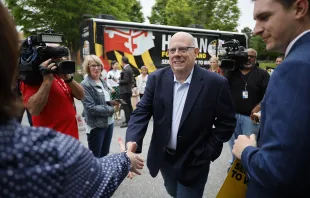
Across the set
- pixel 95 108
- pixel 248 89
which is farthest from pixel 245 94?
pixel 95 108

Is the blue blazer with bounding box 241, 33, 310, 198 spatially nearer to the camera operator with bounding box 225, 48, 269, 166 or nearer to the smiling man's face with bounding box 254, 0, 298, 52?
the smiling man's face with bounding box 254, 0, 298, 52

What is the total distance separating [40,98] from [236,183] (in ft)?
5.27

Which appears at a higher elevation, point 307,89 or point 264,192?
point 307,89

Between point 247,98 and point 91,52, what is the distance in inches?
233

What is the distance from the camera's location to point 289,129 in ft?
2.89

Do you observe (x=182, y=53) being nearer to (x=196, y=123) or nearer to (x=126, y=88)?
(x=196, y=123)

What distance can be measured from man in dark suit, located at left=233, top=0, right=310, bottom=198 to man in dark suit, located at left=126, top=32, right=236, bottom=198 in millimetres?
912

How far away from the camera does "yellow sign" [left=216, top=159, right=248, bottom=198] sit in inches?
54.7

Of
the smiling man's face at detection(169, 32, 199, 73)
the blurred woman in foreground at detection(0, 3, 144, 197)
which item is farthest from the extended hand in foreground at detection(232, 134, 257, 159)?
the smiling man's face at detection(169, 32, 199, 73)

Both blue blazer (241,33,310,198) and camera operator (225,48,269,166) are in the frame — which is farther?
camera operator (225,48,269,166)

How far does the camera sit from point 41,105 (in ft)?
6.88

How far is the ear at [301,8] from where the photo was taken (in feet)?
3.16

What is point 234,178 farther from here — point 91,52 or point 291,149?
point 91,52

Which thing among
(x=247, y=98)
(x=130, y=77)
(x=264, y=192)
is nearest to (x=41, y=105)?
(x=264, y=192)
